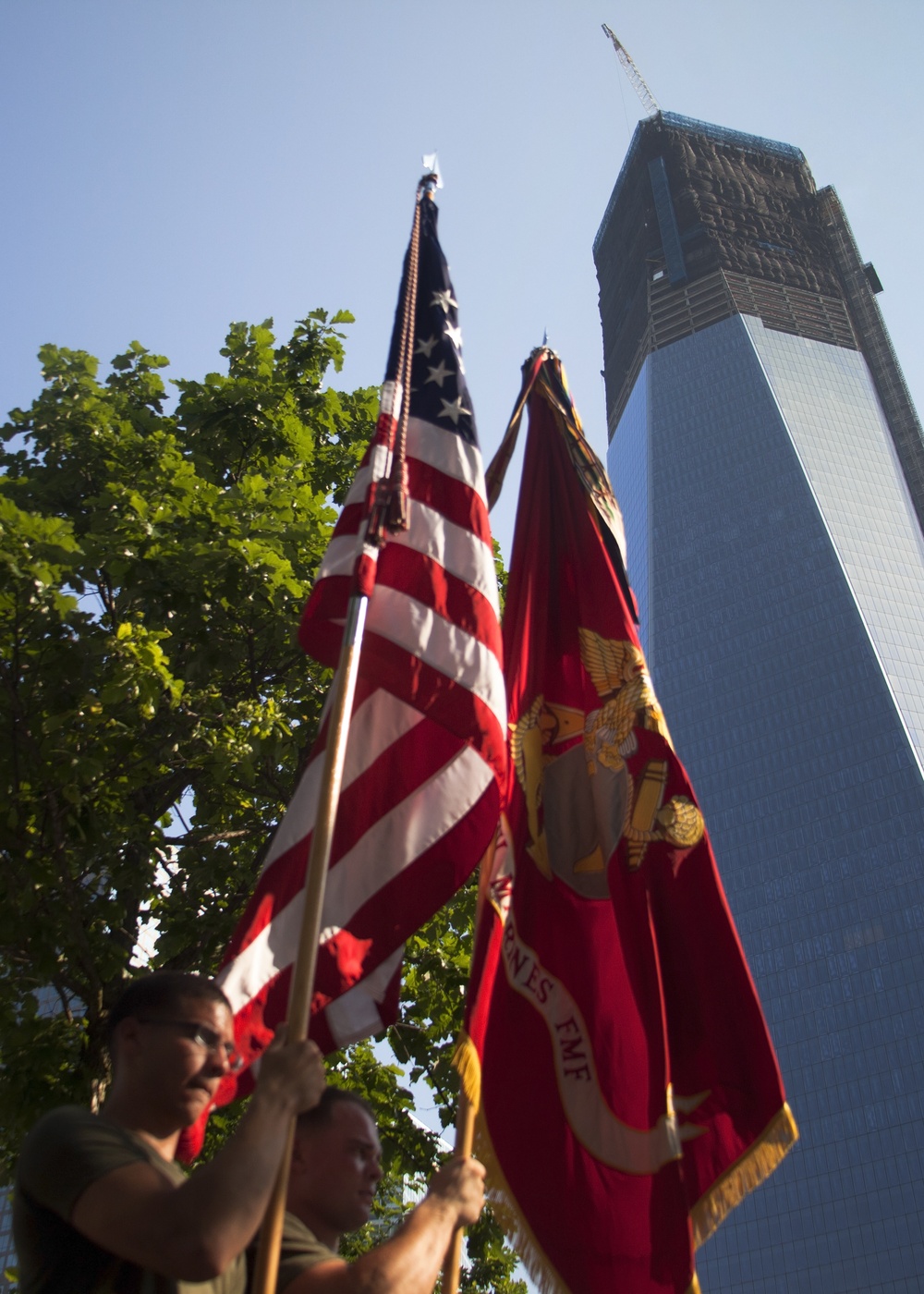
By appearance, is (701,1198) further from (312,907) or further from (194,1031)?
(194,1031)

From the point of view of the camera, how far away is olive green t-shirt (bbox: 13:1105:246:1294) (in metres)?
2.44

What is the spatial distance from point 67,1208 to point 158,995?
1.82 feet

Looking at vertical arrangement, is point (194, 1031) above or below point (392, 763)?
below

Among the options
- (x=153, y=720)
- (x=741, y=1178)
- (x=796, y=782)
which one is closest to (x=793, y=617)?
(x=796, y=782)

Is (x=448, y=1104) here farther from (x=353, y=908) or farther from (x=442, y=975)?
(x=353, y=908)

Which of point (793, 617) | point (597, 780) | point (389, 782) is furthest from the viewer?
point (793, 617)

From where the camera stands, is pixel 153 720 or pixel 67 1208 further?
pixel 153 720

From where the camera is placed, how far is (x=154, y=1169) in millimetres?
2490

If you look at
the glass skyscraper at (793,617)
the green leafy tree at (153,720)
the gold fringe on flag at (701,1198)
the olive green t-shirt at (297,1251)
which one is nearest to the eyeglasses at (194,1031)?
the olive green t-shirt at (297,1251)

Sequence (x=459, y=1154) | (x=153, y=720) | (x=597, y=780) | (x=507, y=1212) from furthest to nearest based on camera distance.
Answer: (x=153, y=720) < (x=597, y=780) < (x=507, y=1212) < (x=459, y=1154)

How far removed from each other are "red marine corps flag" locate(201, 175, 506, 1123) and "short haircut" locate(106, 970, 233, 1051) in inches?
35.8

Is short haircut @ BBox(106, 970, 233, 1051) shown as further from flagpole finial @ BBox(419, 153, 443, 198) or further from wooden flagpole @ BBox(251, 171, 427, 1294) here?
flagpole finial @ BBox(419, 153, 443, 198)

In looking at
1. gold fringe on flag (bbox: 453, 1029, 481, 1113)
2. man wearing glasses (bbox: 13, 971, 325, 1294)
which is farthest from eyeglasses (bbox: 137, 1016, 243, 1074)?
gold fringe on flag (bbox: 453, 1029, 481, 1113)

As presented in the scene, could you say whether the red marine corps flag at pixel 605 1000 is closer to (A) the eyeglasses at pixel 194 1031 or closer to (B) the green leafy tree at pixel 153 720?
(A) the eyeglasses at pixel 194 1031
